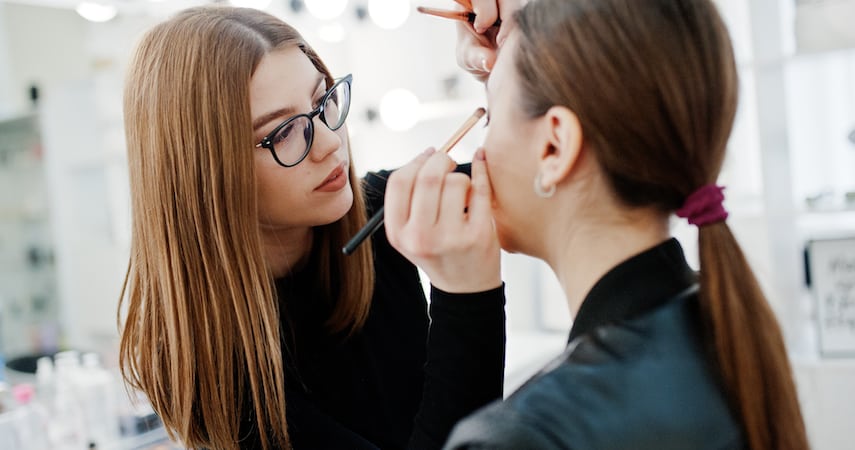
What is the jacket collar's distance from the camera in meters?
0.57

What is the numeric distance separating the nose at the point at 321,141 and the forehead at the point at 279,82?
4cm

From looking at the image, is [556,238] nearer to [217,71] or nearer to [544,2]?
[544,2]

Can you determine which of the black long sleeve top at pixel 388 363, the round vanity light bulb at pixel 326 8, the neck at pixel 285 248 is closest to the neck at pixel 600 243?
the black long sleeve top at pixel 388 363

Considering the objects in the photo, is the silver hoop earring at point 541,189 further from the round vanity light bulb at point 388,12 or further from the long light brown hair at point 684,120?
the round vanity light bulb at point 388,12

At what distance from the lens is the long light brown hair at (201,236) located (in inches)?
32.5

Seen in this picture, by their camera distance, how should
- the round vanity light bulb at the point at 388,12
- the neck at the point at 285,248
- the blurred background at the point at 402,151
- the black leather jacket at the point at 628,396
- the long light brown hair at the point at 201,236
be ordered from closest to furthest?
the black leather jacket at the point at 628,396 → the long light brown hair at the point at 201,236 → the neck at the point at 285,248 → the blurred background at the point at 402,151 → the round vanity light bulb at the point at 388,12

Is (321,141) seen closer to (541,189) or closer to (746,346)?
(541,189)

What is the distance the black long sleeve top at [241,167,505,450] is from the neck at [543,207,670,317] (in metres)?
0.10

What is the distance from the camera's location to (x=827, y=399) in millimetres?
1761

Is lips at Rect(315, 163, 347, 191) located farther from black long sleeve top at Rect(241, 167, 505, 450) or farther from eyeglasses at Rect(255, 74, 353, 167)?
black long sleeve top at Rect(241, 167, 505, 450)

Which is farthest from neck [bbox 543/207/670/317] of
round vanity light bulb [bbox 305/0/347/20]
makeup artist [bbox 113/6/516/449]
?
round vanity light bulb [bbox 305/0/347/20]

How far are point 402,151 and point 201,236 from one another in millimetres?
1189

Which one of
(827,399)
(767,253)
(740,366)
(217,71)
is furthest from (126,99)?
(827,399)

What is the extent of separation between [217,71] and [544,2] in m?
0.42
